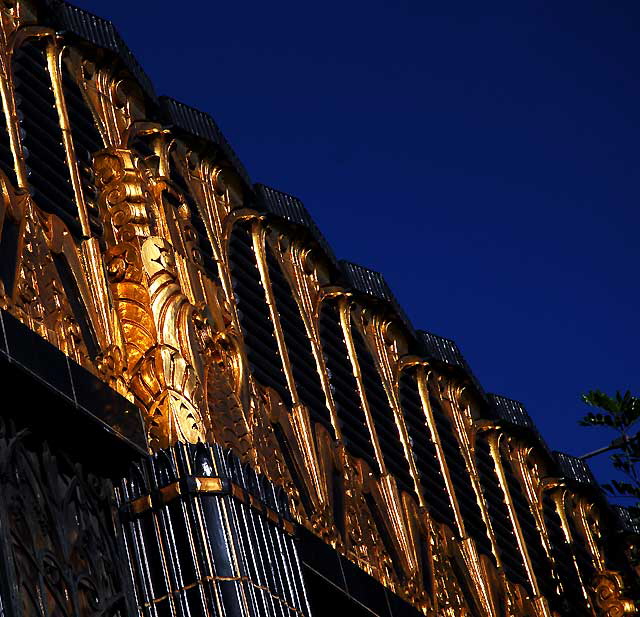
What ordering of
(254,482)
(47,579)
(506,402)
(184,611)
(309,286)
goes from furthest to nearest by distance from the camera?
(506,402), (309,286), (254,482), (184,611), (47,579)

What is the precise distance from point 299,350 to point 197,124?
2114 millimetres

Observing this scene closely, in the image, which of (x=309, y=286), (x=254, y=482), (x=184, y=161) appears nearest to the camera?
(x=254, y=482)

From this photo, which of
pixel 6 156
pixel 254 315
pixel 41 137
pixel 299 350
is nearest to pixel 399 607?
pixel 299 350

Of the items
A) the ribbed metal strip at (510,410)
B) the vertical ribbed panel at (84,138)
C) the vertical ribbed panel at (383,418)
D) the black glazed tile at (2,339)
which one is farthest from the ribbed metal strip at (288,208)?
the black glazed tile at (2,339)

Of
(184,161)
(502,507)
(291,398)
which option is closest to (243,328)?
(291,398)

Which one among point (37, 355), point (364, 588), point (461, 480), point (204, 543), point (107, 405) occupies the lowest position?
point (204, 543)

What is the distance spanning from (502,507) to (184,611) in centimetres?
874

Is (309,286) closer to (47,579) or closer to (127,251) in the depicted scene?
(127,251)

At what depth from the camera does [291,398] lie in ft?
48.3

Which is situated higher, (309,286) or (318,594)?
(309,286)

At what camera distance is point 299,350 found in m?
15.7

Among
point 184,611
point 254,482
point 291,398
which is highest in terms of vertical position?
point 291,398

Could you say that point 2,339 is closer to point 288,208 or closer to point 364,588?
point 364,588

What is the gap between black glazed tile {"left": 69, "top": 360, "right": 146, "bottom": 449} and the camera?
35.8ft
